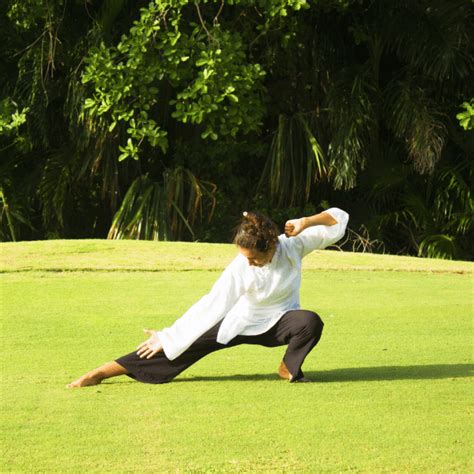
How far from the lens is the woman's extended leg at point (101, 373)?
6160 mm

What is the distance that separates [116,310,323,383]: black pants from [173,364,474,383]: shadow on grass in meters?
0.16

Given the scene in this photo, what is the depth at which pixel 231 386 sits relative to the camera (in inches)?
242

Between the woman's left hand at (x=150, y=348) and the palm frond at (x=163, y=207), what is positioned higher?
the woman's left hand at (x=150, y=348)

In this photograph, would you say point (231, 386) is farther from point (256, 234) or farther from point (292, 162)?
point (292, 162)

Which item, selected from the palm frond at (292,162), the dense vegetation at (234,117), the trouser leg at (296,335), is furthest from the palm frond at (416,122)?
the trouser leg at (296,335)

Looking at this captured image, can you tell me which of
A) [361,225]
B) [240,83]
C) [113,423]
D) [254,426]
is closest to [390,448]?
[254,426]

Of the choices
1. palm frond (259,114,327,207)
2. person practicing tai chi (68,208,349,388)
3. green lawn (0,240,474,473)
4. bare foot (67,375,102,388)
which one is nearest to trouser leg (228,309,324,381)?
person practicing tai chi (68,208,349,388)

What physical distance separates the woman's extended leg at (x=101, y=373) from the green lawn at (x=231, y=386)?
0.23 feet

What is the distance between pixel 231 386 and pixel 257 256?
2.53 feet

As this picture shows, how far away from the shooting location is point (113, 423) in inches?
206

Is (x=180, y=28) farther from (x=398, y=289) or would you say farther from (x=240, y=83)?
(x=398, y=289)

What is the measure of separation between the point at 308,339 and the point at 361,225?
10.7 meters

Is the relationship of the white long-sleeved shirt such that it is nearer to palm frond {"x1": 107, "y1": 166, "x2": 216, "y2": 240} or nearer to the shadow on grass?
the shadow on grass

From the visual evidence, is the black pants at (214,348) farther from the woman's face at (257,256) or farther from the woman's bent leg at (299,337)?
the woman's face at (257,256)
